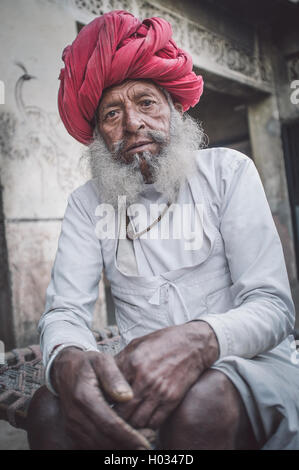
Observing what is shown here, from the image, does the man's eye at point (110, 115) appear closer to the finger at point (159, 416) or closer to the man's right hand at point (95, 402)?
the man's right hand at point (95, 402)

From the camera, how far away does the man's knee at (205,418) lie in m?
1.04

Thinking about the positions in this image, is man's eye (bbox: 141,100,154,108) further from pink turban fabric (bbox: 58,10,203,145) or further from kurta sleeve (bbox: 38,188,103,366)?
kurta sleeve (bbox: 38,188,103,366)

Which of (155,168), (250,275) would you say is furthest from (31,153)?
(250,275)

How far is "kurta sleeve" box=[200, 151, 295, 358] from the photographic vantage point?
124 centimetres

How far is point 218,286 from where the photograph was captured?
1.58 meters

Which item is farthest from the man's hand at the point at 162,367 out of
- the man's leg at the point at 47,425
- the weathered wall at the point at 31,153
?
the weathered wall at the point at 31,153

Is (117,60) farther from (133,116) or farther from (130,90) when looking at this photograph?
(133,116)

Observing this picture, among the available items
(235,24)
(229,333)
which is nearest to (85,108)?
(229,333)

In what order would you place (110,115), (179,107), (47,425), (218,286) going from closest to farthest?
(47,425), (218,286), (110,115), (179,107)

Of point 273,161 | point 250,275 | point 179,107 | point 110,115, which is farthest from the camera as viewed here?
point 273,161

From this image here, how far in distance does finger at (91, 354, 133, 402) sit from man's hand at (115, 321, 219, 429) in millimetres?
29

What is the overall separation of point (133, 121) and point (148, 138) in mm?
98

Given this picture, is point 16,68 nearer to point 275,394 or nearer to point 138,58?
point 138,58

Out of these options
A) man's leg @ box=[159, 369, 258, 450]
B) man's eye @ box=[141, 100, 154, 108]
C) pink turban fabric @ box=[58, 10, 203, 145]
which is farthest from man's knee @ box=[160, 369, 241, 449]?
pink turban fabric @ box=[58, 10, 203, 145]
